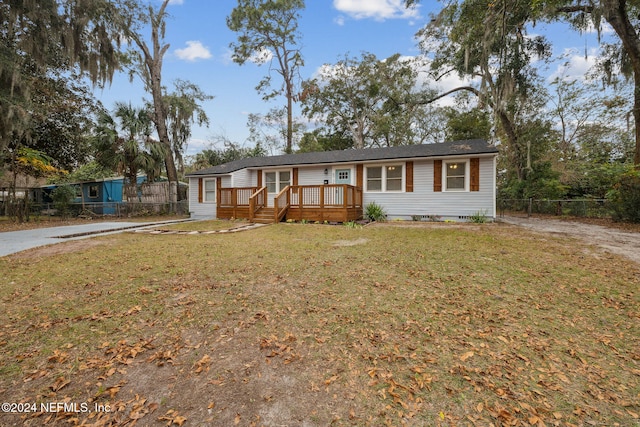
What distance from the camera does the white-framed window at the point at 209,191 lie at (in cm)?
1479

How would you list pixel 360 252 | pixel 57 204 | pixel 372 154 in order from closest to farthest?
pixel 360 252 → pixel 372 154 → pixel 57 204

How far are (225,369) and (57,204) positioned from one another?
59.9 feet

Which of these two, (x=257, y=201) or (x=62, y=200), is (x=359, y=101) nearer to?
(x=257, y=201)

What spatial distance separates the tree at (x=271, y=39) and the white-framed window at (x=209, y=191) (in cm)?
990

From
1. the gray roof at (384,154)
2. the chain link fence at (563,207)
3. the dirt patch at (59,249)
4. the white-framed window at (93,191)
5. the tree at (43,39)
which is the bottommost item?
the dirt patch at (59,249)

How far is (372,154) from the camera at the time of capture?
12.8m

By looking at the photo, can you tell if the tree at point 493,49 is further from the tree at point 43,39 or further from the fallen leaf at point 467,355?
the tree at point 43,39

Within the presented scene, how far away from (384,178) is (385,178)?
5 centimetres

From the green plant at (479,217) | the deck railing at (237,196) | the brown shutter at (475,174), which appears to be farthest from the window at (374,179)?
the deck railing at (237,196)

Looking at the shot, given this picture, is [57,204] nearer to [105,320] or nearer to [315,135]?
[105,320]

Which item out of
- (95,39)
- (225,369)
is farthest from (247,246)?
(95,39)

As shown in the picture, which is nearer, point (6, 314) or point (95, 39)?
point (6, 314)

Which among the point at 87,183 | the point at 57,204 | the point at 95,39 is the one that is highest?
the point at 95,39

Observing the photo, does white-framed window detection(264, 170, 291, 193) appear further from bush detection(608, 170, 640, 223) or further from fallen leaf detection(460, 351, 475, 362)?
bush detection(608, 170, 640, 223)
